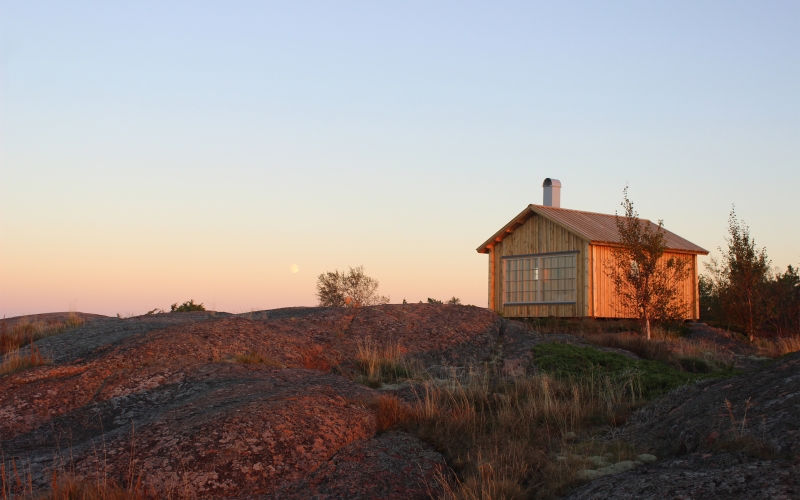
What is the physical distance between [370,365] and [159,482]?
5.20 meters

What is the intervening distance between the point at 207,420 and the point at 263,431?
489 mm

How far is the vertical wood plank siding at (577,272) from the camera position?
22.0 metres

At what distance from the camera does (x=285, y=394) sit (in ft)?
22.0

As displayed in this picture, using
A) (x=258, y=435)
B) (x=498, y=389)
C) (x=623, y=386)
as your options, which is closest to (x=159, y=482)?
(x=258, y=435)

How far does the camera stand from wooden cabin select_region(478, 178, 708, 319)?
2217 centimetres

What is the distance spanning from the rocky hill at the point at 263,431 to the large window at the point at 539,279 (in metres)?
14.8

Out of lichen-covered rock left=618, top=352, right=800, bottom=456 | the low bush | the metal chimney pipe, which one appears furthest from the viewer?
the metal chimney pipe

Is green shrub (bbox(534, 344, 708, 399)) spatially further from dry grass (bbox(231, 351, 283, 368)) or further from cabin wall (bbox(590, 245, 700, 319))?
cabin wall (bbox(590, 245, 700, 319))

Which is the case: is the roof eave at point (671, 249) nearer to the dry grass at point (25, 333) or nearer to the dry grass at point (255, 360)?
the dry grass at point (255, 360)

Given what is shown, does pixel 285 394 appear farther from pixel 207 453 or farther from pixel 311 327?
pixel 311 327

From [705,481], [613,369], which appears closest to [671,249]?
[613,369]

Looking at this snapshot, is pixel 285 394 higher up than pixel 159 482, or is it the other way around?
pixel 285 394

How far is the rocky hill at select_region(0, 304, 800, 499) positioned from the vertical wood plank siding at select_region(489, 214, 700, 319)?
14420 millimetres

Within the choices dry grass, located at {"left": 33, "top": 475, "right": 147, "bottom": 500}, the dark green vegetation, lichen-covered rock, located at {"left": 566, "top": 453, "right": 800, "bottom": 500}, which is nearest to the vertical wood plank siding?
the dark green vegetation
